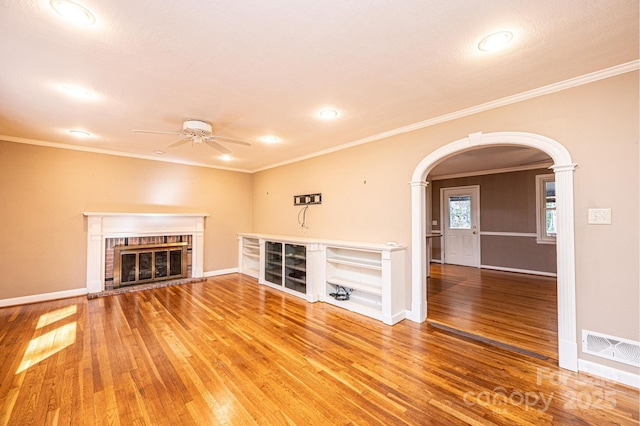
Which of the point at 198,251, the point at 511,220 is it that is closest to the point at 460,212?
the point at 511,220

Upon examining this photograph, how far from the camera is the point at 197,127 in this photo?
3.34 m

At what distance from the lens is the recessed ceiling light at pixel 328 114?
314 centimetres

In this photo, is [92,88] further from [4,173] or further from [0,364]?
[4,173]

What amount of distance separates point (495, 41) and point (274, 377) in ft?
10.0

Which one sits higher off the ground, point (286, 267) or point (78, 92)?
point (78, 92)

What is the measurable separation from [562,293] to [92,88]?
187 inches

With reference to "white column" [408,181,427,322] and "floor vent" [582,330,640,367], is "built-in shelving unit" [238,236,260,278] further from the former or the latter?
"floor vent" [582,330,640,367]

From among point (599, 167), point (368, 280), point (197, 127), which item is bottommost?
point (368, 280)

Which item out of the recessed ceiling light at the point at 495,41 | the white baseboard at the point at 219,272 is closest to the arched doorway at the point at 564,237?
the recessed ceiling light at the point at 495,41

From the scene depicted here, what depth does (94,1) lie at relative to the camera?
1543mm

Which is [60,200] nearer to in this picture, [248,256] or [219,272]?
[219,272]

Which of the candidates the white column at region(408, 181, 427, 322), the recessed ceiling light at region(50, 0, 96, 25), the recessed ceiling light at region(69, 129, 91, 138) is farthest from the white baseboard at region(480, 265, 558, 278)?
the recessed ceiling light at region(69, 129, 91, 138)

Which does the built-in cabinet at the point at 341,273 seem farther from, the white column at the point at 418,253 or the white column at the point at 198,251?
the white column at the point at 198,251

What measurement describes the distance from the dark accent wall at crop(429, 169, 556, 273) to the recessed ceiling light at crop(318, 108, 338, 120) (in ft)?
18.8
